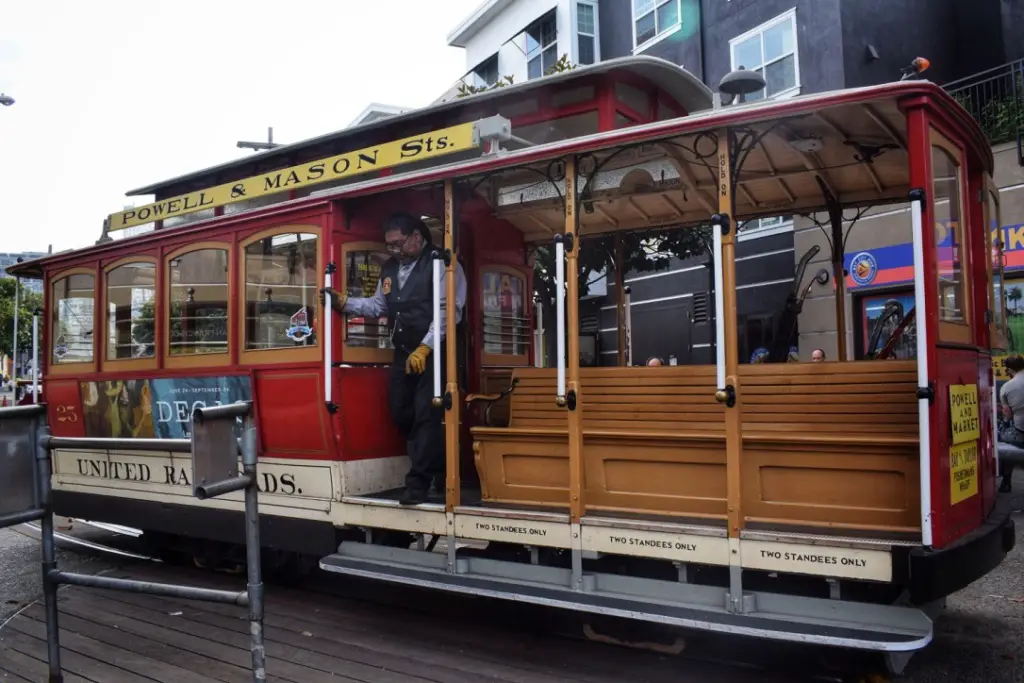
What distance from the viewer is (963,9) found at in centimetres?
1438

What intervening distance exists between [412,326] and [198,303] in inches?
81.7

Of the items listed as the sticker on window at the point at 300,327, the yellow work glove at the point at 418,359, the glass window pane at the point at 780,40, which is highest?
the glass window pane at the point at 780,40

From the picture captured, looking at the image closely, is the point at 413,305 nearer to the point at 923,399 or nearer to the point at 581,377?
the point at 581,377

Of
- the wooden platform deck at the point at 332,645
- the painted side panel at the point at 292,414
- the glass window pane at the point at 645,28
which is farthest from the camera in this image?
the glass window pane at the point at 645,28

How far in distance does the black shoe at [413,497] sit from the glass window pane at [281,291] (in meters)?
1.30

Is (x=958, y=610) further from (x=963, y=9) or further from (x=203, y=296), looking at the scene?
(x=963, y=9)

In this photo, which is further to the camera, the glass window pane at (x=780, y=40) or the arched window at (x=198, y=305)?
the glass window pane at (x=780, y=40)

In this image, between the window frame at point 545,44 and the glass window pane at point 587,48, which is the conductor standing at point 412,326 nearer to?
the glass window pane at point 587,48

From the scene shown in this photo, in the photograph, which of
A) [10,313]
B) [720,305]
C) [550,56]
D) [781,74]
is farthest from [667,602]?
[10,313]

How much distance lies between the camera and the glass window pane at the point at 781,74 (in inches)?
571

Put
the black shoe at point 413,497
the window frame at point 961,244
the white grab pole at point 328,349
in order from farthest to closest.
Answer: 1. the white grab pole at point 328,349
2. the black shoe at point 413,497
3. the window frame at point 961,244

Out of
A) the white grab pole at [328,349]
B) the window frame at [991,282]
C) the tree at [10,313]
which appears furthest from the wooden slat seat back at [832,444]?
the tree at [10,313]

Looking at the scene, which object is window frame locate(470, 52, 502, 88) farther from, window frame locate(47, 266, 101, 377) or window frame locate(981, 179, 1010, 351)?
window frame locate(981, 179, 1010, 351)

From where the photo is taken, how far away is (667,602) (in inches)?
169
